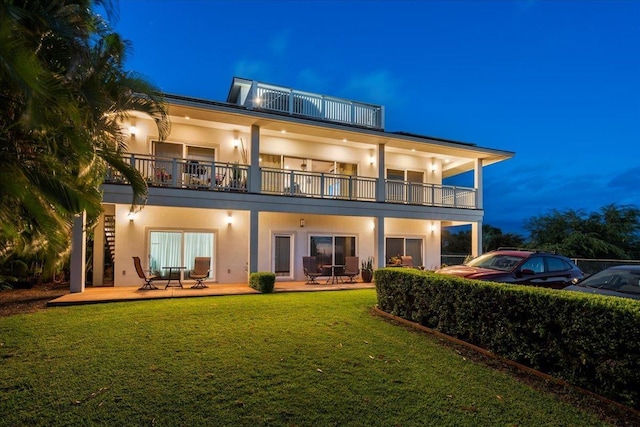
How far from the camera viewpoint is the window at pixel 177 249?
41.5ft

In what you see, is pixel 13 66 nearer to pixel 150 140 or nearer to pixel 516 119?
pixel 150 140

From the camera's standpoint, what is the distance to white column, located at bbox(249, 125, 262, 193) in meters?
12.5

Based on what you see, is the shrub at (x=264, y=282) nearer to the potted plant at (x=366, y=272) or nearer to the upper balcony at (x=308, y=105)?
the potted plant at (x=366, y=272)

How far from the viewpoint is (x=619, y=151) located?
143250 mm

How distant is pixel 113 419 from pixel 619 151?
19036cm

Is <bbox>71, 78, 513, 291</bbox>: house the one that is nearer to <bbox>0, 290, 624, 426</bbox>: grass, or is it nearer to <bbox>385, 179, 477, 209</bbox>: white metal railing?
<bbox>385, 179, 477, 209</bbox>: white metal railing


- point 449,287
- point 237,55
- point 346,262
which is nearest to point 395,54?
point 237,55

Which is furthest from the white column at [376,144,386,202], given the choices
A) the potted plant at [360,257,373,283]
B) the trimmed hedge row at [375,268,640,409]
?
the trimmed hedge row at [375,268,640,409]

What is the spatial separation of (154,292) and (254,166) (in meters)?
5.32

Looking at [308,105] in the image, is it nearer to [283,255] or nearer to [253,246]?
[283,255]

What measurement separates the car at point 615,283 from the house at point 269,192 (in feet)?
25.1

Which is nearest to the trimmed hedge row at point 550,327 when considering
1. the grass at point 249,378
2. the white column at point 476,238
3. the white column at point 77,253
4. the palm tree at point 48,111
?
the grass at point 249,378

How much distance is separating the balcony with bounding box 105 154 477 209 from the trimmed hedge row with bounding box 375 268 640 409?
7793 mm

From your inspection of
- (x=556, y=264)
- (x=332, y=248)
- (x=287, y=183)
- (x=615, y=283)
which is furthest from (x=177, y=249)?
(x=615, y=283)
